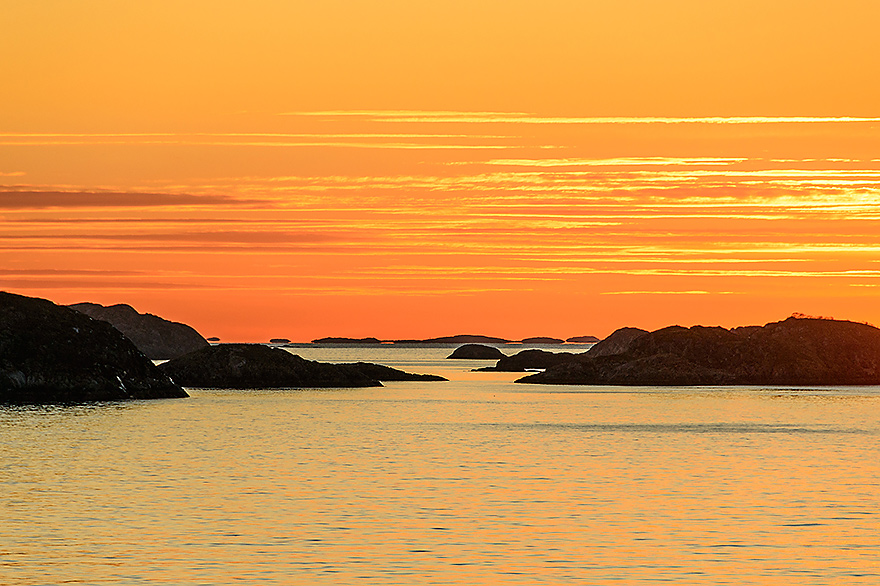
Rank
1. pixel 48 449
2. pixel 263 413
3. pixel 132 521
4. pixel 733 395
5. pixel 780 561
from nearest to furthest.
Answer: pixel 780 561
pixel 132 521
pixel 48 449
pixel 263 413
pixel 733 395

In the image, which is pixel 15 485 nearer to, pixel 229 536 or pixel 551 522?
pixel 229 536

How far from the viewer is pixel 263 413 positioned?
138125 mm

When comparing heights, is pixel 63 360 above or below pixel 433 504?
above

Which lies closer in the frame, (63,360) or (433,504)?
(433,504)

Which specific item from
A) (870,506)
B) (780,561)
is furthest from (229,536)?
(870,506)

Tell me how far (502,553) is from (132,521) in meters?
15.9

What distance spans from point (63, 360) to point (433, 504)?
106 m

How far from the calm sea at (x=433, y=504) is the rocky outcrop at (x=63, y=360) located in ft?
109

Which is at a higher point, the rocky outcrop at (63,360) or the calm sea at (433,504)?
the rocky outcrop at (63,360)

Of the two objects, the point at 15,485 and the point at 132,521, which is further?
the point at 15,485

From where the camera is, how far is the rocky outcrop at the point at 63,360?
148625mm

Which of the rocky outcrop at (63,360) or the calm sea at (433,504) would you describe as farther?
the rocky outcrop at (63,360)

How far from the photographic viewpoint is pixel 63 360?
152 metres

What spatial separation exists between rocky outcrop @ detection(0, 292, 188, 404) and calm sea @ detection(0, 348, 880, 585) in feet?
109
